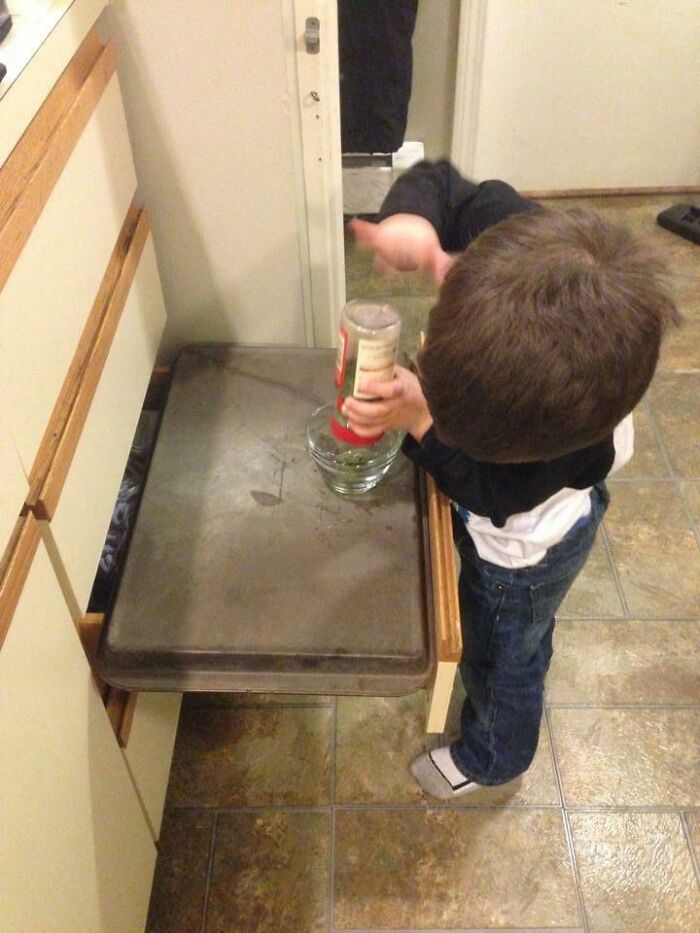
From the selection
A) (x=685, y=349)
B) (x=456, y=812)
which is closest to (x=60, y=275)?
(x=456, y=812)

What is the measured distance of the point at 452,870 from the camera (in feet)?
3.53

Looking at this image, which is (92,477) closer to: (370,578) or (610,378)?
(370,578)

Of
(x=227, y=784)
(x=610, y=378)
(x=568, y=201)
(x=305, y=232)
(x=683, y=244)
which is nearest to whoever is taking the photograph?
A: (x=610, y=378)

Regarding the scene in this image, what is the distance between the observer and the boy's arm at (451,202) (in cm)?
86

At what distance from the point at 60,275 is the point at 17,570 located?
0.86 feet

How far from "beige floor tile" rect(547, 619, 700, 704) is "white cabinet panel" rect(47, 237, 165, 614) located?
2.63 feet

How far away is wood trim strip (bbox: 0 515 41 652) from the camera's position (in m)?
0.55

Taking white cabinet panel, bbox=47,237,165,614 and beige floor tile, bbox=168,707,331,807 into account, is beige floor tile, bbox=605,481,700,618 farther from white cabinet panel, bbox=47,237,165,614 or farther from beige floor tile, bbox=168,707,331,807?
white cabinet panel, bbox=47,237,165,614

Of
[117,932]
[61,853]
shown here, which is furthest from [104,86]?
[117,932]

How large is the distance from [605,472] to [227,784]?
2.42 feet

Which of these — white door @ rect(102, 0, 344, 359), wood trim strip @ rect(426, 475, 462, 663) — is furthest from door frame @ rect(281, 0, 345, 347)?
wood trim strip @ rect(426, 475, 462, 663)

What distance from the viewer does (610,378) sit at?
1.93ft

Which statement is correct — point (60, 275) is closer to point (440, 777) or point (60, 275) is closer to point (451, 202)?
point (451, 202)

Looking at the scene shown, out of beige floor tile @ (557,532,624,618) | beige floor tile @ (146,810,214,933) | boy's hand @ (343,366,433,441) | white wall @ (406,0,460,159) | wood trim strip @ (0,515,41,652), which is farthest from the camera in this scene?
white wall @ (406,0,460,159)
